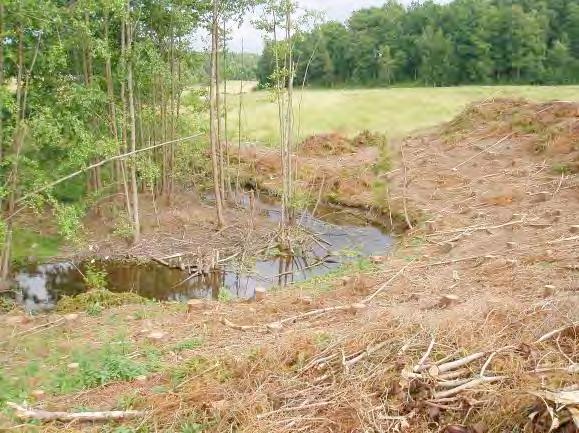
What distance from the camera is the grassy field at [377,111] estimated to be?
2838cm

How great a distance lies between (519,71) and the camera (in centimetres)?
4381

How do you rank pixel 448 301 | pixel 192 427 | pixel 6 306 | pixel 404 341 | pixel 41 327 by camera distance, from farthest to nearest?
pixel 6 306 < pixel 41 327 < pixel 448 301 < pixel 404 341 < pixel 192 427

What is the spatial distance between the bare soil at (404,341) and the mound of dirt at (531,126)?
3.95m

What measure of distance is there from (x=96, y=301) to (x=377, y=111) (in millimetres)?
24193

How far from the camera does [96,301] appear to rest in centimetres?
999

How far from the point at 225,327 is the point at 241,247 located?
6531 mm

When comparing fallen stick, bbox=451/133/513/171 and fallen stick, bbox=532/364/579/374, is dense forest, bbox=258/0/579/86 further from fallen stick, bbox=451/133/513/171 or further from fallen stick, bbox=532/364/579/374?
fallen stick, bbox=532/364/579/374

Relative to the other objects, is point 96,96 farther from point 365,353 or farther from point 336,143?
point 336,143

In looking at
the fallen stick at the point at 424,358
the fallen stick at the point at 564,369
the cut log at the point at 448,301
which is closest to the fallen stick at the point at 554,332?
the fallen stick at the point at 564,369

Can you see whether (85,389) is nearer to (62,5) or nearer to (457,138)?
(62,5)

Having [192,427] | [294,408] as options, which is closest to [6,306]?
[192,427]

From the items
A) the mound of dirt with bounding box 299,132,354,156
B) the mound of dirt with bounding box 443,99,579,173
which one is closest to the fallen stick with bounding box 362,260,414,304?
the mound of dirt with bounding box 443,99,579,173

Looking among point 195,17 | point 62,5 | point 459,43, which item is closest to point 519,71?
point 459,43

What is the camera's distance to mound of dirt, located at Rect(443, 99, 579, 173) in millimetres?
16953
